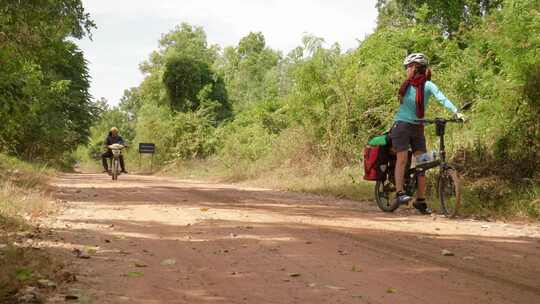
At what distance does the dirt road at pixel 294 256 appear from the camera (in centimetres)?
422

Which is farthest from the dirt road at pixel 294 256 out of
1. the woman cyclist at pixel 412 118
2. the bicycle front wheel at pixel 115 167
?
the bicycle front wheel at pixel 115 167

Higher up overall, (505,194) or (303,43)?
(303,43)

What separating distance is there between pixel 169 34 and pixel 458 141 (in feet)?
224

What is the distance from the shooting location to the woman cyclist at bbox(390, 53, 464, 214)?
9.19m

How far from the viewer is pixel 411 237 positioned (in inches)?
265

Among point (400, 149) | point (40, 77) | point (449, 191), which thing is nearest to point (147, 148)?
point (40, 77)

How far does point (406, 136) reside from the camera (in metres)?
9.34

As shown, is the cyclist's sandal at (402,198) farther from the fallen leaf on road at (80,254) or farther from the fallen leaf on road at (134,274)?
the fallen leaf on road at (134,274)

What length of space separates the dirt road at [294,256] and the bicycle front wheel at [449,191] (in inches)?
9.7

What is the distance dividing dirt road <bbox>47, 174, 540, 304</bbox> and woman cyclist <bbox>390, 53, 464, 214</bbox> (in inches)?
15.7

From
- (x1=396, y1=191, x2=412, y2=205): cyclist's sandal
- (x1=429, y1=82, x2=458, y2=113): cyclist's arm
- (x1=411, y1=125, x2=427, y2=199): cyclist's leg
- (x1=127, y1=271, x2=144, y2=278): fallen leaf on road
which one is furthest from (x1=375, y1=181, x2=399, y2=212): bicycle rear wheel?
(x1=127, y1=271, x2=144, y2=278): fallen leaf on road

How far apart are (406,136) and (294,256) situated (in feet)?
14.2

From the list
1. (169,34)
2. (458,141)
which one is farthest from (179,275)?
(169,34)

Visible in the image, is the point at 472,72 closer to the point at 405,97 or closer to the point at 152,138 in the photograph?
the point at 405,97
